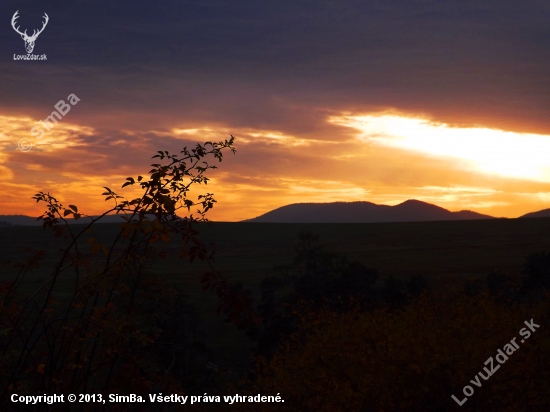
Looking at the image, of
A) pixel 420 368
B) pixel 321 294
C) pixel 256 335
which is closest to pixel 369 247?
pixel 321 294

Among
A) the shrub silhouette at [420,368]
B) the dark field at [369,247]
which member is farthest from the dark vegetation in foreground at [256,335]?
the dark field at [369,247]

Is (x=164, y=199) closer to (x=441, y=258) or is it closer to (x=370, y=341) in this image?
(x=370, y=341)

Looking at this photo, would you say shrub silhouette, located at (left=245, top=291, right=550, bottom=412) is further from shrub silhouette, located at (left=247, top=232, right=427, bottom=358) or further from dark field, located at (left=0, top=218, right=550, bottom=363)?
dark field, located at (left=0, top=218, right=550, bottom=363)

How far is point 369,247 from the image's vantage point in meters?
135

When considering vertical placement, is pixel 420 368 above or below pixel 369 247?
below

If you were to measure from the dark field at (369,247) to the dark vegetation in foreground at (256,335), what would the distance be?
942 inches

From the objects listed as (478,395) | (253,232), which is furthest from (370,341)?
(253,232)

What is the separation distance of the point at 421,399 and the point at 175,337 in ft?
57.5

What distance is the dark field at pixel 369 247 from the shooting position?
95.5 metres

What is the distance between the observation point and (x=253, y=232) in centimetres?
16600

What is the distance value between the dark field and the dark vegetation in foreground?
23.9 m

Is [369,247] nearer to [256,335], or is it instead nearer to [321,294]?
[321,294]

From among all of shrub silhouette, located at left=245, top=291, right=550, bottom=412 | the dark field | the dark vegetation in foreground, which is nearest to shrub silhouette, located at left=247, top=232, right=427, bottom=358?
the dark vegetation in foreground

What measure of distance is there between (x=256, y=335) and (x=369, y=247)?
100 meters
